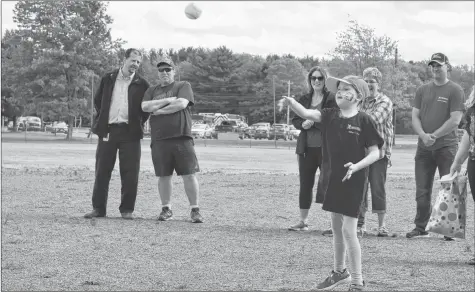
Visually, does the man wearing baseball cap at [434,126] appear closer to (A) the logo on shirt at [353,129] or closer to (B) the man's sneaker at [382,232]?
(B) the man's sneaker at [382,232]

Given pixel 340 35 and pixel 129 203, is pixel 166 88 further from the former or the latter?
pixel 340 35

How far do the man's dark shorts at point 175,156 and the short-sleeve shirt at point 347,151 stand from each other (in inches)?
153

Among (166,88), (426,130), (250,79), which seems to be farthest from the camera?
(250,79)

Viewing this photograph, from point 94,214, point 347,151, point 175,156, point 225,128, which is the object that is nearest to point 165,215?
point 175,156

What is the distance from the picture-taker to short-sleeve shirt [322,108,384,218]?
17.9ft

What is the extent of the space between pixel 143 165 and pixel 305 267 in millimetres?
15513

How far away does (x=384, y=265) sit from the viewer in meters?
6.54

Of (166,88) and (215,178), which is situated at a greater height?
(166,88)

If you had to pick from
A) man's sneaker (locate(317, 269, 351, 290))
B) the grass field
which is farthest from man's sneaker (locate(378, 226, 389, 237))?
man's sneaker (locate(317, 269, 351, 290))

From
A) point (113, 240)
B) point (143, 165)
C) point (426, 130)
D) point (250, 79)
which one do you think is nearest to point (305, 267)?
point (113, 240)

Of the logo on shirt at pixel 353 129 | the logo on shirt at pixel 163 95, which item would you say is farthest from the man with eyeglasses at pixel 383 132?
the logo on shirt at pixel 353 129

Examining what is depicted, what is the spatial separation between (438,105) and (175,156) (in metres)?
3.27

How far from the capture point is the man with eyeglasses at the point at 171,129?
912cm

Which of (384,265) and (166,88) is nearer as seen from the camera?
(384,265)
